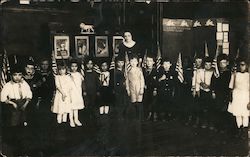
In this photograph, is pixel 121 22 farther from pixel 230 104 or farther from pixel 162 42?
pixel 230 104

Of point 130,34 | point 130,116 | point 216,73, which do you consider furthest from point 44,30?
point 216,73

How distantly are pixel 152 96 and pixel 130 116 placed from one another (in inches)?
3.5

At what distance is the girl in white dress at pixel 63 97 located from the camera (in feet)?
3.76

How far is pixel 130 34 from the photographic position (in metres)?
1.15

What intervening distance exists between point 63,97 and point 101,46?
0.19 meters

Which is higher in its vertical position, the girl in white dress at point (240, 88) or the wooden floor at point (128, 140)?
the girl in white dress at point (240, 88)

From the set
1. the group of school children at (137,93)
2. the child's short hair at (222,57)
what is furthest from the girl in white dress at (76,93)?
the child's short hair at (222,57)

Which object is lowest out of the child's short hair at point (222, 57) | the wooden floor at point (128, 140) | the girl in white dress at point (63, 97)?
the wooden floor at point (128, 140)

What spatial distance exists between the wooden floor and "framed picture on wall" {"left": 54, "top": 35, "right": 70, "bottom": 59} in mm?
203

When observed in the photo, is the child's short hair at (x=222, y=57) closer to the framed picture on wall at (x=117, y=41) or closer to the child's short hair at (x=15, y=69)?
the framed picture on wall at (x=117, y=41)

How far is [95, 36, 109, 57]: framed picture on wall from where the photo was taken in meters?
1.14

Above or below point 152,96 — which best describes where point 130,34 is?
above

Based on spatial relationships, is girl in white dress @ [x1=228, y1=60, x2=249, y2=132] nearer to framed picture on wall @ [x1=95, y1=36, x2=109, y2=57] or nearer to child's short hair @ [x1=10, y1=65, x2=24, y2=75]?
framed picture on wall @ [x1=95, y1=36, x2=109, y2=57]

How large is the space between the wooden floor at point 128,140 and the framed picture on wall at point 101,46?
19 centimetres
